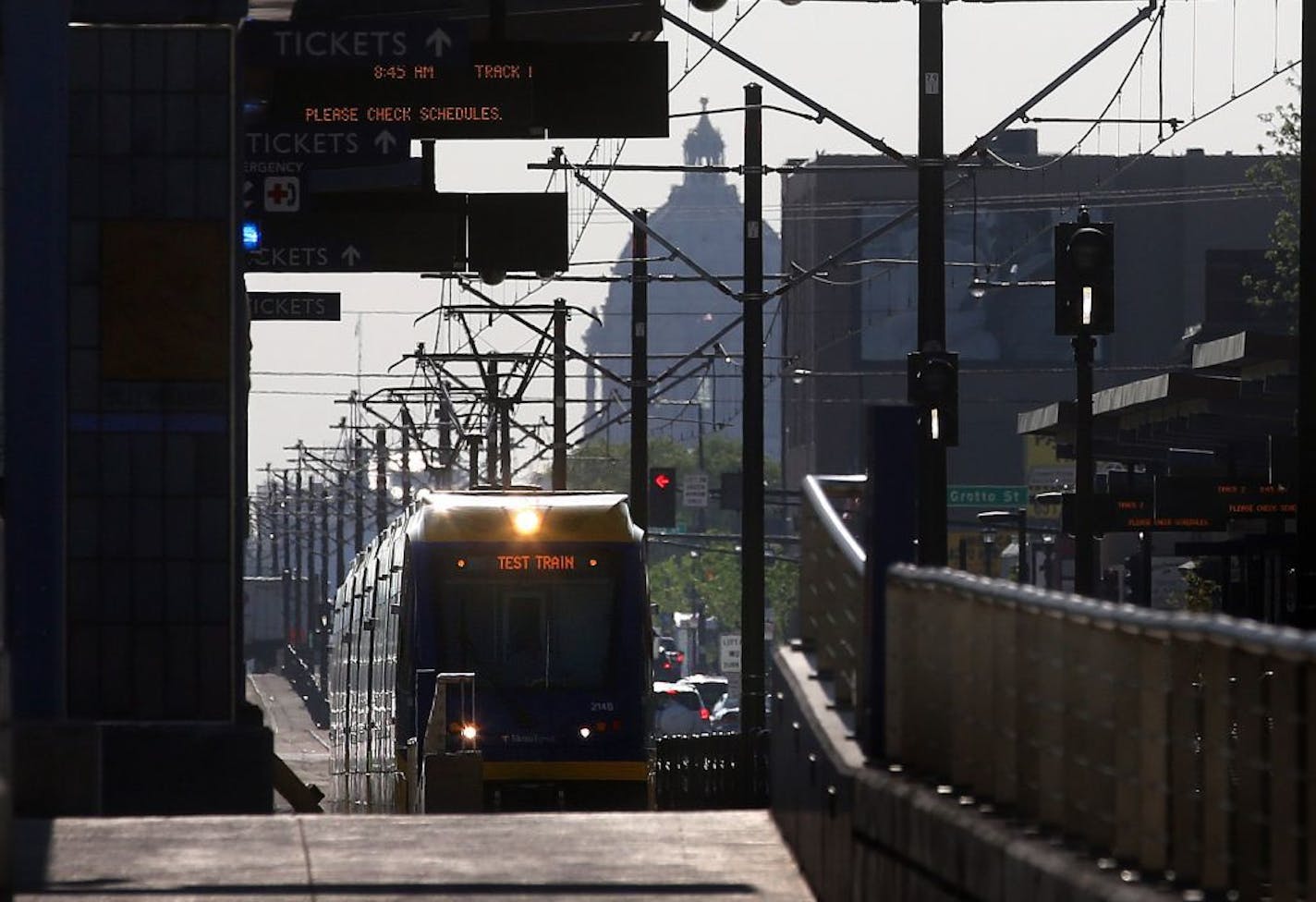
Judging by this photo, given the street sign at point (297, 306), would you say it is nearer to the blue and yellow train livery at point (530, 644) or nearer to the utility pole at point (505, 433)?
the blue and yellow train livery at point (530, 644)

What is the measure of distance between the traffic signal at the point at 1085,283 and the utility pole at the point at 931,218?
111cm

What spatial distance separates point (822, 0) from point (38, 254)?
11.9 m

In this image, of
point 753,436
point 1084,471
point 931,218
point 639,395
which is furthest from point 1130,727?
point 639,395

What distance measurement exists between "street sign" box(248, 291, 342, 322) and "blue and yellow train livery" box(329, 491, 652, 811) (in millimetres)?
1887

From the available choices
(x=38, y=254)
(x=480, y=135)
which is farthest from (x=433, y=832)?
(x=480, y=135)

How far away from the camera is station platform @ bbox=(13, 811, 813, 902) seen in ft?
34.2

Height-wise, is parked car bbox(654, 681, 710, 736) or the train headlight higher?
the train headlight

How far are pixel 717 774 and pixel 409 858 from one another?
2393 cm

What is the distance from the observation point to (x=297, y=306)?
24.4 meters

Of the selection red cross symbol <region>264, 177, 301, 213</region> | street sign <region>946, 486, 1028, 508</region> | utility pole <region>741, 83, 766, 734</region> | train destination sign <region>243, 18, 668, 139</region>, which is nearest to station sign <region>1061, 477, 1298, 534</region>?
utility pole <region>741, 83, 766, 734</region>

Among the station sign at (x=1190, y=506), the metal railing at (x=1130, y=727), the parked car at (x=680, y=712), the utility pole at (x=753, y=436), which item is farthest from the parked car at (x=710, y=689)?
the metal railing at (x=1130, y=727)

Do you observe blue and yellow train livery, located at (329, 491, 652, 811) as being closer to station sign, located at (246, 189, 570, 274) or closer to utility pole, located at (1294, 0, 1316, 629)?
station sign, located at (246, 189, 570, 274)

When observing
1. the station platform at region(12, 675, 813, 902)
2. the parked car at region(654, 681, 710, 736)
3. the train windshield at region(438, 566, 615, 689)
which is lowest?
the parked car at region(654, 681, 710, 736)

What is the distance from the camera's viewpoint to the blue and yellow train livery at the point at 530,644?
77.6ft
